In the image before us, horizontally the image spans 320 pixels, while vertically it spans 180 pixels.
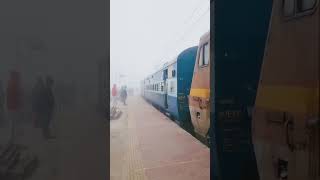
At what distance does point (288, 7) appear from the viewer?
2.42 m

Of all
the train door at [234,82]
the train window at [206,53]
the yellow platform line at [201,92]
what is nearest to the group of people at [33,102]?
the train door at [234,82]

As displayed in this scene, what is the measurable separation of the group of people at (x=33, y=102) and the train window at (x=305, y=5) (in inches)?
108

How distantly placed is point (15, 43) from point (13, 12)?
358 millimetres

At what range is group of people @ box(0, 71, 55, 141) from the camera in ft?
12.3

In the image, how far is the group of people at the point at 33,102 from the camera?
3754 millimetres

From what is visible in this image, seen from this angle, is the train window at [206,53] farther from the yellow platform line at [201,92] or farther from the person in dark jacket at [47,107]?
the person in dark jacket at [47,107]

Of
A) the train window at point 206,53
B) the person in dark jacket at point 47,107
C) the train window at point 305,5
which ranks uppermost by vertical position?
the train window at point 206,53

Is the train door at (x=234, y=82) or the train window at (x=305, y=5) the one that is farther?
the train door at (x=234, y=82)

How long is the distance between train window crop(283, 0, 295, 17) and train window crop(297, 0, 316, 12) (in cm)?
5

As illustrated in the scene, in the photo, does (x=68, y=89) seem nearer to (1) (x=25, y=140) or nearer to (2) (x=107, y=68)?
(2) (x=107, y=68)

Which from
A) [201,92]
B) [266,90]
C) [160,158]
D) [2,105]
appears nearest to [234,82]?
[266,90]

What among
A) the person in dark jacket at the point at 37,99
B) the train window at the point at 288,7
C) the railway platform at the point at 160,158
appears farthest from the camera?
the railway platform at the point at 160,158

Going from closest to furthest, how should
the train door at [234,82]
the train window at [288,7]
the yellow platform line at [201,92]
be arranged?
the train window at [288,7] < the train door at [234,82] < the yellow platform line at [201,92]

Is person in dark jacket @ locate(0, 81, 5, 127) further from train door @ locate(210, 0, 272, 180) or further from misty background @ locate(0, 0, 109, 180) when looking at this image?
train door @ locate(210, 0, 272, 180)
